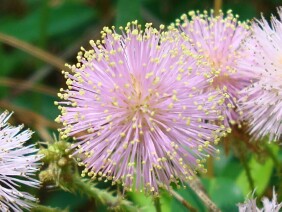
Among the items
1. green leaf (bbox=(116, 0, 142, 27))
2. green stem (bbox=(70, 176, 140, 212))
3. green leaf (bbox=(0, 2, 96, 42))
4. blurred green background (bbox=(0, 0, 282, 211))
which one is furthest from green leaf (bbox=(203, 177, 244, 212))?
green leaf (bbox=(0, 2, 96, 42))

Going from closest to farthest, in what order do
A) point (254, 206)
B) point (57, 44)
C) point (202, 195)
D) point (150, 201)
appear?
point (254, 206), point (202, 195), point (150, 201), point (57, 44)

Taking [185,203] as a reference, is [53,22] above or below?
above

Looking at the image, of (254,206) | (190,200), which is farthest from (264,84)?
(190,200)

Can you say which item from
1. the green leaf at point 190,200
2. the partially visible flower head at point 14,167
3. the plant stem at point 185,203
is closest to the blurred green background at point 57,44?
the green leaf at point 190,200

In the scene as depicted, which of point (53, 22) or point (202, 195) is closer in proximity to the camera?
point (202, 195)

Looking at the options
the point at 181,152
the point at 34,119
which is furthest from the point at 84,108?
the point at 34,119

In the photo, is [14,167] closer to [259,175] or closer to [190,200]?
[190,200]
